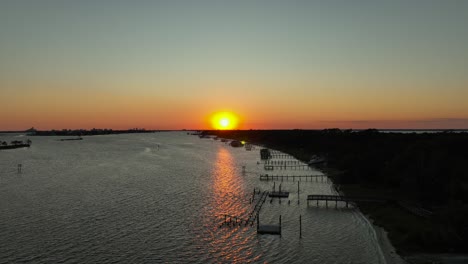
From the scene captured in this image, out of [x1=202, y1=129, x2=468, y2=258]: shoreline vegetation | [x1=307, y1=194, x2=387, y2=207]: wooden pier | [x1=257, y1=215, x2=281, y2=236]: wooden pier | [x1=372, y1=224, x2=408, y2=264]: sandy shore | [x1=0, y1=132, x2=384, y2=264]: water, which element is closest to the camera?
[x1=372, y1=224, x2=408, y2=264]: sandy shore

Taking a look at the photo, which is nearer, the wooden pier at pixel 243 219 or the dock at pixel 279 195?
the wooden pier at pixel 243 219

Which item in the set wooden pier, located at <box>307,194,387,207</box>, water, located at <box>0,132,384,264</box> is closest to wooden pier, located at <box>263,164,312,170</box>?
water, located at <box>0,132,384,264</box>

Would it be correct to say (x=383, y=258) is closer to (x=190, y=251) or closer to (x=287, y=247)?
(x=287, y=247)

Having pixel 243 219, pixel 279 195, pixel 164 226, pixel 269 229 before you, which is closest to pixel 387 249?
pixel 269 229

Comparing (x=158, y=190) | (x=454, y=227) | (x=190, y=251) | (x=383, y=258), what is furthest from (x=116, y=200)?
(x=454, y=227)

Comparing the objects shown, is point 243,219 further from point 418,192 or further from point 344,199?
point 418,192

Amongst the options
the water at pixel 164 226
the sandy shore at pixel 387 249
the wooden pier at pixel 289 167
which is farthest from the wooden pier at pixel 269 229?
the wooden pier at pixel 289 167

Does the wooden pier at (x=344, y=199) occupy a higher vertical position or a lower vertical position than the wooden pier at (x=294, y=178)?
higher

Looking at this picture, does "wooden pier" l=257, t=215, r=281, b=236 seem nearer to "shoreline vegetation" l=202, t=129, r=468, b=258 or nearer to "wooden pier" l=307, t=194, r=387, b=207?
"shoreline vegetation" l=202, t=129, r=468, b=258

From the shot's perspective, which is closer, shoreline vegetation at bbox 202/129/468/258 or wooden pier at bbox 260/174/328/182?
shoreline vegetation at bbox 202/129/468/258

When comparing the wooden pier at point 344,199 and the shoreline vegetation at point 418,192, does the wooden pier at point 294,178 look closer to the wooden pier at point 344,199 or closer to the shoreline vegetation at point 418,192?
the shoreline vegetation at point 418,192

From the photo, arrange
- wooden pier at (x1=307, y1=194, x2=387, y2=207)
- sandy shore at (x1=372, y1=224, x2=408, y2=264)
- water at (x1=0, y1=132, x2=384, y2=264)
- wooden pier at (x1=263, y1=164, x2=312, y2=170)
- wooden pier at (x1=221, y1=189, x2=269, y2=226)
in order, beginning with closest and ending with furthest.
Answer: sandy shore at (x1=372, y1=224, x2=408, y2=264), water at (x1=0, y1=132, x2=384, y2=264), wooden pier at (x1=221, y1=189, x2=269, y2=226), wooden pier at (x1=307, y1=194, x2=387, y2=207), wooden pier at (x1=263, y1=164, x2=312, y2=170)

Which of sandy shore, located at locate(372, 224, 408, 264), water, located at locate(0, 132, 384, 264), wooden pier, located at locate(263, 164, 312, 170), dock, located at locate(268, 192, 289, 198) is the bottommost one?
water, located at locate(0, 132, 384, 264)
